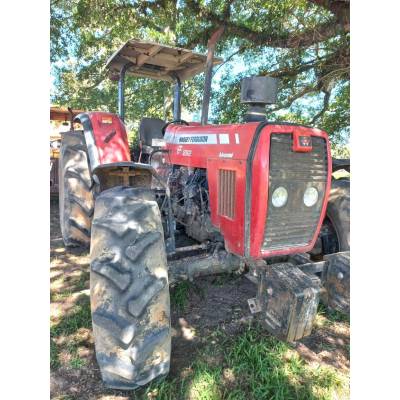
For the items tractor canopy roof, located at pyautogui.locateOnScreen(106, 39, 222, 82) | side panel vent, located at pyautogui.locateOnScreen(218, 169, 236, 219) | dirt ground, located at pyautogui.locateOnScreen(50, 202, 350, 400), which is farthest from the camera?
tractor canopy roof, located at pyautogui.locateOnScreen(106, 39, 222, 82)

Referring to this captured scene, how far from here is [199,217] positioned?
9.52 ft

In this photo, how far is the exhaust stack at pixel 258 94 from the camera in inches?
86.0

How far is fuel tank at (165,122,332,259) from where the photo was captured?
6.74 ft

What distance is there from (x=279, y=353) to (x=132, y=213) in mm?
1345

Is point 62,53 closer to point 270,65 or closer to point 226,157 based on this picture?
point 270,65

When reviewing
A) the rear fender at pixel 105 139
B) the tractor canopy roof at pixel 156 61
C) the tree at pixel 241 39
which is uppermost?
the tree at pixel 241 39

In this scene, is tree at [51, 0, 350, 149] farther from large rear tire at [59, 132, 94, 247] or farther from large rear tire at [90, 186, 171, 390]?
large rear tire at [90, 186, 171, 390]

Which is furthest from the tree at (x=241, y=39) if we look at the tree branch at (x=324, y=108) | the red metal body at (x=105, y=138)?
the red metal body at (x=105, y=138)

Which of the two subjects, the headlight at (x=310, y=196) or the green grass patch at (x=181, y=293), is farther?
the green grass patch at (x=181, y=293)

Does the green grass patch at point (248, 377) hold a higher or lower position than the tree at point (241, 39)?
lower

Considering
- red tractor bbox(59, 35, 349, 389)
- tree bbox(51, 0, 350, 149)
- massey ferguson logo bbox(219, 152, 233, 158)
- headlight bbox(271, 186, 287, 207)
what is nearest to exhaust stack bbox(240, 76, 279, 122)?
red tractor bbox(59, 35, 349, 389)

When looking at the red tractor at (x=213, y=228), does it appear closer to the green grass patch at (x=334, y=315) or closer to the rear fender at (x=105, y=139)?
the rear fender at (x=105, y=139)

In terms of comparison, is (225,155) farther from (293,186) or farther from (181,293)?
(181,293)
